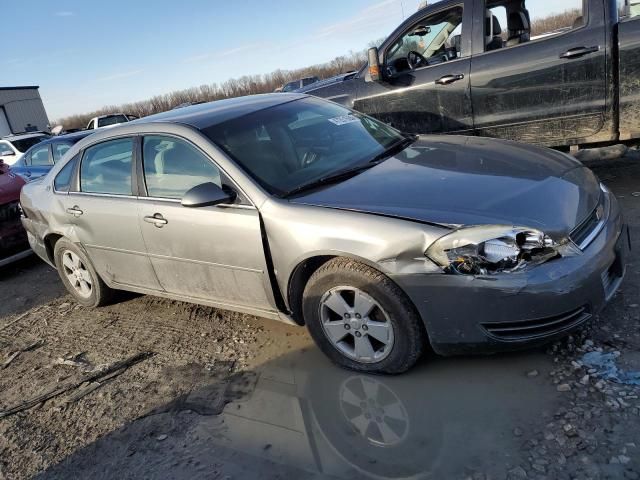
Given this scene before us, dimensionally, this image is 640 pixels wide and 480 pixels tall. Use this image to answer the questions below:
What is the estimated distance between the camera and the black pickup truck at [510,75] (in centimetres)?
488

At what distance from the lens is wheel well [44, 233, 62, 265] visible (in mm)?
4930

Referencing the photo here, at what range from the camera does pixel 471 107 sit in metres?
5.53

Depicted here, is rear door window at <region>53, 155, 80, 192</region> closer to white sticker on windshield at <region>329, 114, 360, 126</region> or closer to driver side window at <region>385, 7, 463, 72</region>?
white sticker on windshield at <region>329, 114, 360, 126</region>

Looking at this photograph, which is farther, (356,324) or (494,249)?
(356,324)

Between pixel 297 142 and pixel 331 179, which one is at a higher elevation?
pixel 297 142

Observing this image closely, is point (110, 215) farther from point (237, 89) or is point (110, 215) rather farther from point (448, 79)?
point (237, 89)

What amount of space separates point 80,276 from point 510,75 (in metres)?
4.46

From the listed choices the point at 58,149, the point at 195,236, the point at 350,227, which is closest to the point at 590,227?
the point at 350,227

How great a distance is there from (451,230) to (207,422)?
66.6 inches

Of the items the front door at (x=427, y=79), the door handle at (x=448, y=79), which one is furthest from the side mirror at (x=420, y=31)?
the door handle at (x=448, y=79)

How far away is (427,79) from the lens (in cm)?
572

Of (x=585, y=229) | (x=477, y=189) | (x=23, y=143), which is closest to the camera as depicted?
(x=585, y=229)

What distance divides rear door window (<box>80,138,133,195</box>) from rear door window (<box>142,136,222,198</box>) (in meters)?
0.23

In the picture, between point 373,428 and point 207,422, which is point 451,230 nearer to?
point 373,428
